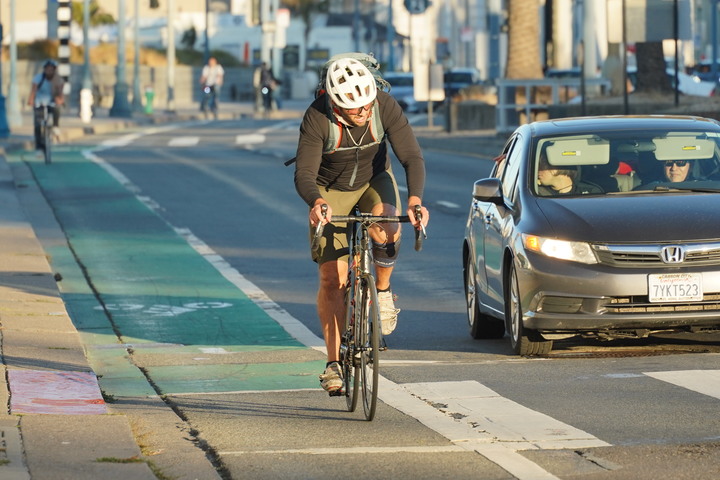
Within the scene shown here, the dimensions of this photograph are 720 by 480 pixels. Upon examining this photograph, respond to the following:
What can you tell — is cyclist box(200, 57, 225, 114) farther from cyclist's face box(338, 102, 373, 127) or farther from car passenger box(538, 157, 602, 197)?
cyclist's face box(338, 102, 373, 127)

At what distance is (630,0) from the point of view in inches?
1118

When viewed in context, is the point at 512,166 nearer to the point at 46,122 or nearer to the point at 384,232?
the point at 384,232

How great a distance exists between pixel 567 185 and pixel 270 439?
3.80 metres

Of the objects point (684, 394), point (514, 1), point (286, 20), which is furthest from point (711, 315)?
point (286, 20)

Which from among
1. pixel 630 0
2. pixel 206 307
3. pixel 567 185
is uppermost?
pixel 630 0

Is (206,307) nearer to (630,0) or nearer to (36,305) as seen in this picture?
(36,305)

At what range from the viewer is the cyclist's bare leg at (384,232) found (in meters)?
8.95

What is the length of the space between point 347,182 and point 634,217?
217cm

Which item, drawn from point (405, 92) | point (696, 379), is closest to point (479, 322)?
point (696, 379)

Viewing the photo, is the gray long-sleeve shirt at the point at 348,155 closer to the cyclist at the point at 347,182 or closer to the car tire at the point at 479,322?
the cyclist at the point at 347,182

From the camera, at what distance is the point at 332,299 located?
912 centimetres

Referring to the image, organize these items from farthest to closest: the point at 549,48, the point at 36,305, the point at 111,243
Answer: the point at 549,48, the point at 111,243, the point at 36,305

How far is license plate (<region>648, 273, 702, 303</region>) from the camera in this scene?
10258mm

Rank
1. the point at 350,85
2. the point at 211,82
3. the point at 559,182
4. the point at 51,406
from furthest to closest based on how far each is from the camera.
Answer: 1. the point at 211,82
2. the point at 559,182
3. the point at 51,406
4. the point at 350,85
